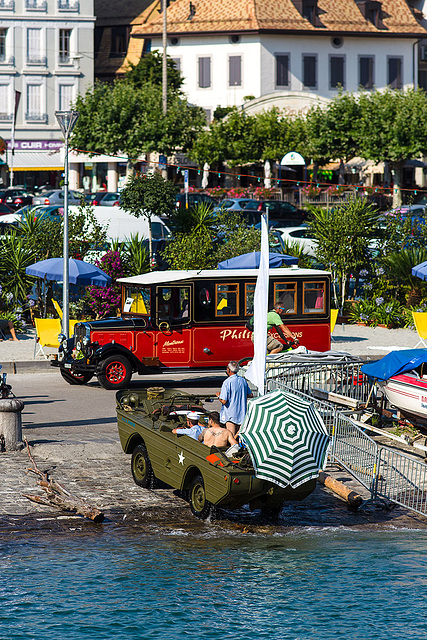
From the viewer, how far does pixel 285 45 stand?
67.8 meters

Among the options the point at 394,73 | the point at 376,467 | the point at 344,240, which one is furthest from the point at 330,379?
the point at 394,73

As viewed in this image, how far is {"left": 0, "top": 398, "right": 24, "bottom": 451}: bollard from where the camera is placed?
557 inches

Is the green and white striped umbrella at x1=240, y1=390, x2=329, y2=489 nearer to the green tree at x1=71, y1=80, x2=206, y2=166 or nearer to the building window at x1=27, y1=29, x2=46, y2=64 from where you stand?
the green tree at x1=71, y1=80, x2=206, y2=166

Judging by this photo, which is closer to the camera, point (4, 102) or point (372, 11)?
point (372, 11)

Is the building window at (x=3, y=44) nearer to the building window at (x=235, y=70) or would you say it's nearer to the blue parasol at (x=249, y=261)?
the building window at (x=235, y=70)

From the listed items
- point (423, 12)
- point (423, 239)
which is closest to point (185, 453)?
point (423, 239)

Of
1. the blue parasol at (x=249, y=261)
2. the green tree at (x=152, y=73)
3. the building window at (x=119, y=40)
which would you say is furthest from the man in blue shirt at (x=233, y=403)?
the building window at (x=119, y=40)

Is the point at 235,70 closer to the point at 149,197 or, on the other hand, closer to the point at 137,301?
the point at 149,197

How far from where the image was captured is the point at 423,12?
245ft

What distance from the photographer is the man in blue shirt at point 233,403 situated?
12.8 meters

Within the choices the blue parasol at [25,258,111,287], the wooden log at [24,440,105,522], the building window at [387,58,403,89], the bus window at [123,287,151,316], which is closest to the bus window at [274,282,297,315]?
the bus window at [123,287,151,316]

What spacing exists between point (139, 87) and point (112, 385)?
1965 inches

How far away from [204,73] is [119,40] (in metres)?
11.7

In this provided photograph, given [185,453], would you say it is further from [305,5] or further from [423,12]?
[423,12]
